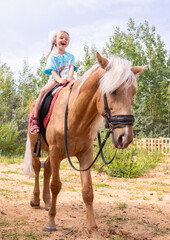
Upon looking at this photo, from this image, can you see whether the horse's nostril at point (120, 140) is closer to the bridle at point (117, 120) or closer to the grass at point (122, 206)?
the bridle at point (117, 120)

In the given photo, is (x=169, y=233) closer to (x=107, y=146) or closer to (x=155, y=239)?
(x=155, y=239)

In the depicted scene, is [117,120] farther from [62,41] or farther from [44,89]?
[62,41]

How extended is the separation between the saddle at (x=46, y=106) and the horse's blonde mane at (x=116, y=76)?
3.64 ft

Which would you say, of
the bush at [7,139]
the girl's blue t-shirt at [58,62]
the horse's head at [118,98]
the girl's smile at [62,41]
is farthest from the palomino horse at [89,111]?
the bush at [7,139]

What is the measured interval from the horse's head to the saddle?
113cm

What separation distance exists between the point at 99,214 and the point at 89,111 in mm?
2063

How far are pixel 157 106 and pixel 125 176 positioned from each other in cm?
2653

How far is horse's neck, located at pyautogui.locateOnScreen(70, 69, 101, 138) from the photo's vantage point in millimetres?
2988

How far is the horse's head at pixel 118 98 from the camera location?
251 centimetres

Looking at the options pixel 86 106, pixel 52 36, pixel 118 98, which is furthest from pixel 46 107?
pixel 118 98

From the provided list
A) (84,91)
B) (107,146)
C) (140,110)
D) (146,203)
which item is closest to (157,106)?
(140,110)

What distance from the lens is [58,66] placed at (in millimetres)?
4031

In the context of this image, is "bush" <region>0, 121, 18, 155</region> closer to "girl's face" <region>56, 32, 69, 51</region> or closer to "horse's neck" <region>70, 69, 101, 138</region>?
"girl's face" <region>56, 32, 69, 51</region>

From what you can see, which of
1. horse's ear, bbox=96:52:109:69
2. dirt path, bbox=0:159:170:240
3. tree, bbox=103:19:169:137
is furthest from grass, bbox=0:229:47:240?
tree, bbox=103:19:169:137
